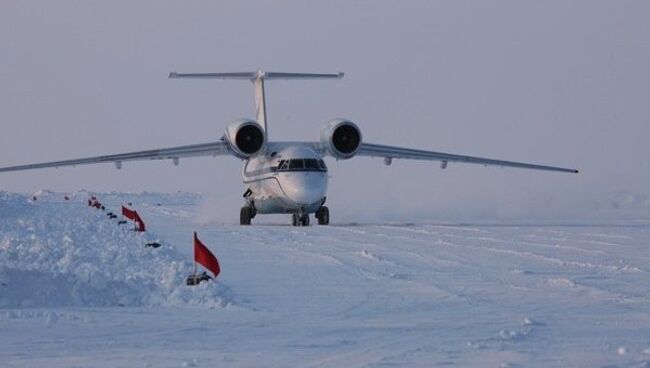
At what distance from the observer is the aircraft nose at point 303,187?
32.2 metres

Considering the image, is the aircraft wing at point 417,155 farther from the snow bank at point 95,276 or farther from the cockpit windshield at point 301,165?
the snow bank at point 95,276

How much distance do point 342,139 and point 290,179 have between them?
307cm

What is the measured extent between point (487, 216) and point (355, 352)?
36.4 metres

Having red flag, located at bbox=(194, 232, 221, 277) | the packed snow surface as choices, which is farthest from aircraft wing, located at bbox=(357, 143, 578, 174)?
red flag, located at bbox=(194, 232, 221, 277)

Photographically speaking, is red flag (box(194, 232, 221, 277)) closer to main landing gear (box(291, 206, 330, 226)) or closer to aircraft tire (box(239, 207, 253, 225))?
main landing gear (box(291, 206, 330, 226))

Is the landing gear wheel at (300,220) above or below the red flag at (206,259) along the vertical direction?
above

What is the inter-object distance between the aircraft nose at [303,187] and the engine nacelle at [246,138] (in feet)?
8.09

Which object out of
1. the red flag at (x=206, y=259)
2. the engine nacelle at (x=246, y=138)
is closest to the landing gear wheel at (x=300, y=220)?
the engine nacelle at (x=246, y=138)

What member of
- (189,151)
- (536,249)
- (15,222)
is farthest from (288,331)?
(189,151)

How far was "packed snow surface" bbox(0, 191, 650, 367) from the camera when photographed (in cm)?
832

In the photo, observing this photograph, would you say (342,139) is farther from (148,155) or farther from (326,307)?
(326,307)

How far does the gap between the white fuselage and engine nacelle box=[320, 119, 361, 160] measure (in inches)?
30.2

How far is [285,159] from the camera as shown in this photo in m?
33.0

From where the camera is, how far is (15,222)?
99.9 ft
